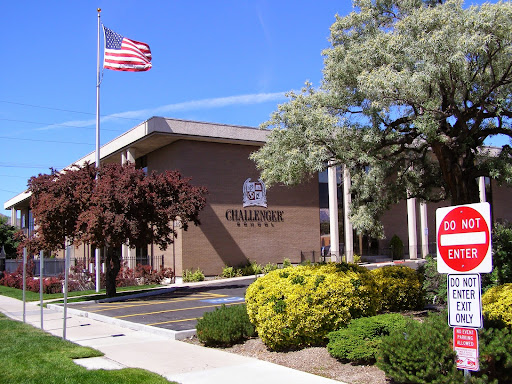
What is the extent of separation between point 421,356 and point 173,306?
506 inches

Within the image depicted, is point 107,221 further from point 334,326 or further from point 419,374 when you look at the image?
point 419,374

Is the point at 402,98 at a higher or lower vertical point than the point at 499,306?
higher

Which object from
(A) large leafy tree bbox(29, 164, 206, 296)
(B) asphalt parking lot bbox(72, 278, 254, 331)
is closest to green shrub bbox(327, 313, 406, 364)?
(B) asphalt parking lot bbox(72, 278, 254, 331)

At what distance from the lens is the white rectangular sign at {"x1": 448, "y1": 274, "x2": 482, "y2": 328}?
5566 millimetres

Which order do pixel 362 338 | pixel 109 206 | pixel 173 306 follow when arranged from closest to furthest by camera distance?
pixel 362 338 < pixel 173 306 < pixel 109 206

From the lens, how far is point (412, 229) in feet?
126

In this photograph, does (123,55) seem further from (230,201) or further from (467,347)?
(467,347)

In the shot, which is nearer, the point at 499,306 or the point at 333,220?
the point at 499,306

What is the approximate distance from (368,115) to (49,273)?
94.6 ft

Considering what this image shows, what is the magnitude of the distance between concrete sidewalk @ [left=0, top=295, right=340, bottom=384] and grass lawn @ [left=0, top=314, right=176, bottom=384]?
0.41 metres

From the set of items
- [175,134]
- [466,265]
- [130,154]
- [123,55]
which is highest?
[123,55]

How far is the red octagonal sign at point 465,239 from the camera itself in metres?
5.51

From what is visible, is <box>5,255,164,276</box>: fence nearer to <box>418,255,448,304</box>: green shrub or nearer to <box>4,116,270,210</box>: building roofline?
<box>4,116,270,210</box>: building roofline

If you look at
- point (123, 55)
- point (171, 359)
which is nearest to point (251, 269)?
point (123, 55)
